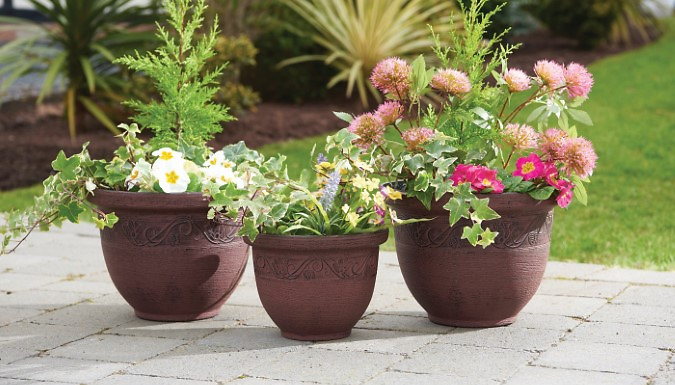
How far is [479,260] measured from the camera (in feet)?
12.6

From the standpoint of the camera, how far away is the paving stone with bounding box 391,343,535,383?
3.40m

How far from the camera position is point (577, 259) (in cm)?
548

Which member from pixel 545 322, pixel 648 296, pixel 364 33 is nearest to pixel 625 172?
pixel 364 33

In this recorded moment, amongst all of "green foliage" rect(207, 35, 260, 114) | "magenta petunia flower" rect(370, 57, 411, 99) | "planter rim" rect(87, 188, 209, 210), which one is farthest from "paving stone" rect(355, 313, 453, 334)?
"green foliage" rect(207, 35, 260, 114)

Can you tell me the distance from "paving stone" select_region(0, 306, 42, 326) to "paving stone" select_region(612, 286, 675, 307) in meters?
2.45

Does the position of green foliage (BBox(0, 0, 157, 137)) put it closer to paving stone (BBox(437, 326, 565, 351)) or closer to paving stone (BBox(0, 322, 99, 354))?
paving stone (BBox(0, 322, 99, 354))

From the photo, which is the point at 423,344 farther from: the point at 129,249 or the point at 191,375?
the point at 129,249

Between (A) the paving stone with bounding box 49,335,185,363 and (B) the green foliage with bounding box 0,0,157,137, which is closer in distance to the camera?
(A) the paving stone with bounding box 49,335,185,363

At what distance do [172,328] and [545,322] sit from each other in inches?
57.6

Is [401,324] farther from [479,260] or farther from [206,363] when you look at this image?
[206,363]

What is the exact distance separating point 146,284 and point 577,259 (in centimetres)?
246

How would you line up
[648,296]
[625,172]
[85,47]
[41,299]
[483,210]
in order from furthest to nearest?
[85,47] → [625,172] → [41,299] → [648,296] → [483,210]

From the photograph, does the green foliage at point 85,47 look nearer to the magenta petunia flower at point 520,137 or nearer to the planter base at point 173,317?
the planter base at point 173,317

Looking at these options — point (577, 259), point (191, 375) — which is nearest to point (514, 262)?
point (191, 375)
